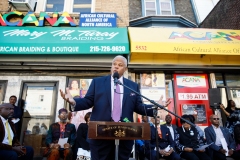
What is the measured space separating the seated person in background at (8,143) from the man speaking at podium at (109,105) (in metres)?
2.25

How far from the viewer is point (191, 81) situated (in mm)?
7230

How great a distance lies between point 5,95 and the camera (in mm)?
6578

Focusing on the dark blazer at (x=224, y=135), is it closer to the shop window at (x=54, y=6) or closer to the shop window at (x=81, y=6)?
the shop window at (x=81, y=6)

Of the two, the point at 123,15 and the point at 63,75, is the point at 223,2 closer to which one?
the point at 123,15

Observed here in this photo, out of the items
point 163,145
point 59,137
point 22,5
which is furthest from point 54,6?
point 163,145

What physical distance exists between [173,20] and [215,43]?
3.27 metres

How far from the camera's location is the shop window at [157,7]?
10.5 meters

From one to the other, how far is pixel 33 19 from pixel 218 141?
777 centimetres

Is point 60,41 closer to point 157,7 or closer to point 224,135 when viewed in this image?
point 224,135

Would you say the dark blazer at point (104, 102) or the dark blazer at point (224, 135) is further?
the dark blazer at point (224, 135)

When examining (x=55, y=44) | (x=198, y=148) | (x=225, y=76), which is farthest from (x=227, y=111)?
(x=55, y=44)

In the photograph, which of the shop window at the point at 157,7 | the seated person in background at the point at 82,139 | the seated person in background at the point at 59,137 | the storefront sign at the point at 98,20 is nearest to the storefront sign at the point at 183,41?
the storefront sign at the point at 98,20

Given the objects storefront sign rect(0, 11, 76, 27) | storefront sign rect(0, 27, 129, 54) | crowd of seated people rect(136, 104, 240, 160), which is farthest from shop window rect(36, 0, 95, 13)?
crowd of seated people rect(136, 104, 240, 160)

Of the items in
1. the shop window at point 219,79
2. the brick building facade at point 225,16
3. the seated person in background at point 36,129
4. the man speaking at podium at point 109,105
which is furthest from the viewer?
the brick building facade at point 225,16
